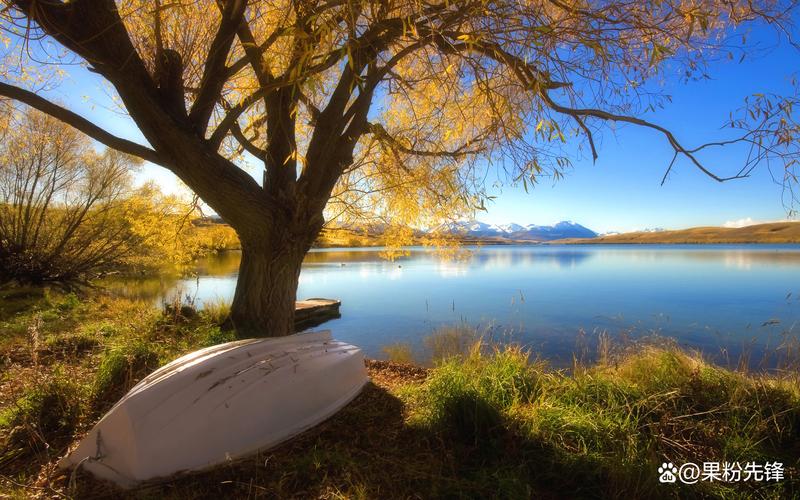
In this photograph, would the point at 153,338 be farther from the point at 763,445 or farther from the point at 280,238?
the point at 763,445

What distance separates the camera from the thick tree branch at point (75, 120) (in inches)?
119

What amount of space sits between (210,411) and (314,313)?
9340 millimetres

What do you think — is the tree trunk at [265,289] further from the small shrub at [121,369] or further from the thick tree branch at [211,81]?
the thick tree branch at [211,81]

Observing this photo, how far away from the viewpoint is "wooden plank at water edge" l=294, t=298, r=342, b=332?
11086 mm

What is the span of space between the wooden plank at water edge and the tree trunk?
6.00 metres

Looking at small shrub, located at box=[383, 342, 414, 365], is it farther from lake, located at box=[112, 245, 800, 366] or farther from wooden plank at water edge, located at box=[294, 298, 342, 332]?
wooden plank at water edge, located at box=[294, 298, 342, 332]

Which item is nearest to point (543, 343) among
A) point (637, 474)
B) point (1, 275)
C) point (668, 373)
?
point (668, 373)

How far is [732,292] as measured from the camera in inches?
572

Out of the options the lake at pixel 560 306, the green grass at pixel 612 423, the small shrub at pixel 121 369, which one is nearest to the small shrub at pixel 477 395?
the green grass at pixel 612 423

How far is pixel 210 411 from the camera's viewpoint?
231cm

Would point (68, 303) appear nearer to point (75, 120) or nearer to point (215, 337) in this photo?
point (215, 337)

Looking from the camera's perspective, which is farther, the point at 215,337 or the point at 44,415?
the point at 215,337

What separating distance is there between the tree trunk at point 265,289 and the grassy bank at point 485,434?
1225 millimetres

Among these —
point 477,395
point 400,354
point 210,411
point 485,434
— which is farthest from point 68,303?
point 485,434
